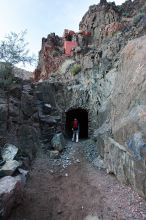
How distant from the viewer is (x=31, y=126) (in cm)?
1390

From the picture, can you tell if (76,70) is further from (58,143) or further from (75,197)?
(75,197)

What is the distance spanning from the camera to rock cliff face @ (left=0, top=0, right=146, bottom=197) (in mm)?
9203

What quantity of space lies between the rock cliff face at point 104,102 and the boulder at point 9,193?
346cm

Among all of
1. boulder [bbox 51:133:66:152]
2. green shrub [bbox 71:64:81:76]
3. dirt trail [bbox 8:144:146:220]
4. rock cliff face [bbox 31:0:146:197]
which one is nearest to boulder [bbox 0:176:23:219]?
dirt trail [bbox 8:144:146:220]

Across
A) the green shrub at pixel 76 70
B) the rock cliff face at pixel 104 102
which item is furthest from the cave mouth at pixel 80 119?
the green shrub at pixel 76 70

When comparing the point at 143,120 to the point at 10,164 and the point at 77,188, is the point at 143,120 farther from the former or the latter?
the point at 10,164

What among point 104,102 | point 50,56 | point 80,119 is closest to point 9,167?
→ point 104,102

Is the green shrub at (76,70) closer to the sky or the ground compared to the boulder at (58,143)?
closer to the sky

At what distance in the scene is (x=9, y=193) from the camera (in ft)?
26.8

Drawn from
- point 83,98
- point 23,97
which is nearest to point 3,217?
point 23,97

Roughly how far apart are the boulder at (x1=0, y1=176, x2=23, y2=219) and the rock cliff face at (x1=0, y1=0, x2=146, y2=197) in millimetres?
3459

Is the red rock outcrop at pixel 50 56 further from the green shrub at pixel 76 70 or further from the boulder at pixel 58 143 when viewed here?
the boulder at pixel 58 143

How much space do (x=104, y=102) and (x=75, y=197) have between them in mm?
6281

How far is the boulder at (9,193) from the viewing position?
7.91 meters
